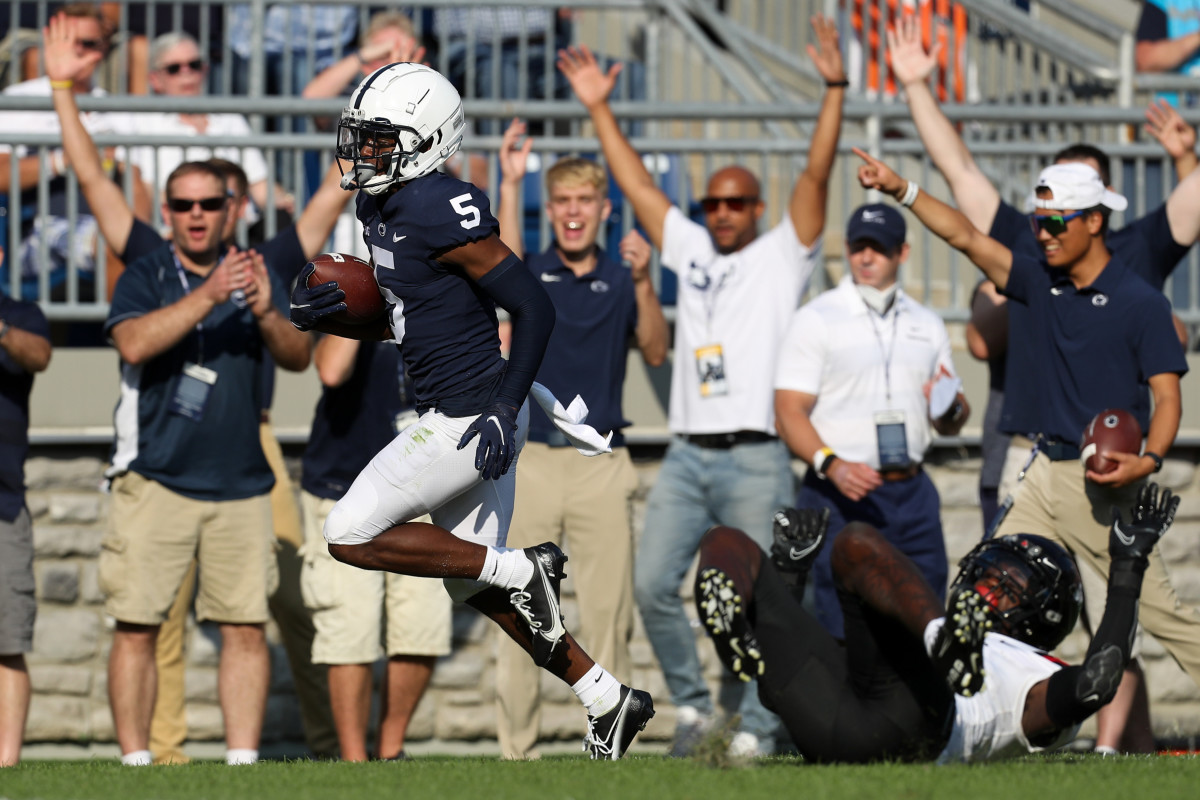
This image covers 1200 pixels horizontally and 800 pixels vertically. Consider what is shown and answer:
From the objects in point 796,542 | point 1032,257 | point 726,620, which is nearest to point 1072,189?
point 1032,257

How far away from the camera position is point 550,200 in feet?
25.1

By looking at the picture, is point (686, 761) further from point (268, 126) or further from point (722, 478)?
point (268, 126)

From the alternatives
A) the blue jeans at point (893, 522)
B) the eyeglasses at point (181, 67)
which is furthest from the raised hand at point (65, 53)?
the blue jeans at point (893, 522)

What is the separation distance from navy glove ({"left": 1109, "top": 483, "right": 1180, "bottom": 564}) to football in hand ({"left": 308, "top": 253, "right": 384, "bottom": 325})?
2.57m

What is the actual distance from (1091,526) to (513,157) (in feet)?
10.4

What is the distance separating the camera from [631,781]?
4.44m

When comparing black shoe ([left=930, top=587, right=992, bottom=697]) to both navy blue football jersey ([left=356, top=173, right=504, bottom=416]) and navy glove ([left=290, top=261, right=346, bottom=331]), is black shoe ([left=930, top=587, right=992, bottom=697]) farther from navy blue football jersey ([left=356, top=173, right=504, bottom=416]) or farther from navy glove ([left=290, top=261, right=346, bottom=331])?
navy glove ([left=290, top=261, right=346, bottom=331])

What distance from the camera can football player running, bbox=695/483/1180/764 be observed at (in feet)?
15.4

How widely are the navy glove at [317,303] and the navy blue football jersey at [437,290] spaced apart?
145 millimetres

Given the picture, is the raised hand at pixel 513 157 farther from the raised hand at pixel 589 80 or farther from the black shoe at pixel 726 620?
the black shoe at pixel 726 620

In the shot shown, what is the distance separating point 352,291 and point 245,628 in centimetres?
247

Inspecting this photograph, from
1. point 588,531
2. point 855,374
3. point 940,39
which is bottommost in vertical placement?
point 588,531

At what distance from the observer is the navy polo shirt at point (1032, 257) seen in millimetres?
6738

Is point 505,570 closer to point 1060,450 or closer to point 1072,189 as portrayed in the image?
point 1060,450
